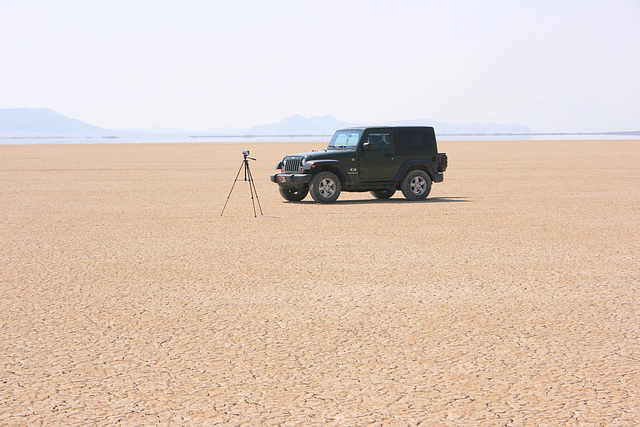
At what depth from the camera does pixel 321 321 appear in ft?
23.7

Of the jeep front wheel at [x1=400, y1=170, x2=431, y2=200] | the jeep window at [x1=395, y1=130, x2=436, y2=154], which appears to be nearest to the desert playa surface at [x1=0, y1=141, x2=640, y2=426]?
the jeep front wheel at [x1=400, y1=170, x2=431, y2=200]

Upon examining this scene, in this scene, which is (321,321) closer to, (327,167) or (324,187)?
(324,187)

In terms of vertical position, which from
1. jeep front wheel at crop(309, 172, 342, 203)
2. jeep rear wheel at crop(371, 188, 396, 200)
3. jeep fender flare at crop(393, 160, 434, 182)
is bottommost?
jeep rear wheel at crop(371, 188, 396, 200)

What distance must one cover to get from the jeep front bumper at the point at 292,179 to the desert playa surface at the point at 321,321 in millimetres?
3347

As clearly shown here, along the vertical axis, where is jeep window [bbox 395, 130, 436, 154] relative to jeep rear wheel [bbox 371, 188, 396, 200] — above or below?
above

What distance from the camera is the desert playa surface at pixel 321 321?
197 inches

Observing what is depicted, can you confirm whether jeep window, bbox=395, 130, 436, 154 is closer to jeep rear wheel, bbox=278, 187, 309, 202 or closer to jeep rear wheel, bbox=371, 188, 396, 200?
jeep rear wheel, bbox=371, 188, 396, 200

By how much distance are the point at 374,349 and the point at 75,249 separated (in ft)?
22.9

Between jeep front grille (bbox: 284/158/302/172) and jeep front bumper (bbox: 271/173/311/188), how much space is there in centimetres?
30

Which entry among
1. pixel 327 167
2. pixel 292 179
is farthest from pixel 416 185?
pixel 292 179

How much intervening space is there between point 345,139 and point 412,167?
6.32 feet

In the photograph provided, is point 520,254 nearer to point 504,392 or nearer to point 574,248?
point 574,248

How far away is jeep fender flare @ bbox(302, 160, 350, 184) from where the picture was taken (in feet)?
Answer: 62.3

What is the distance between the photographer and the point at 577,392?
17.1 ft
